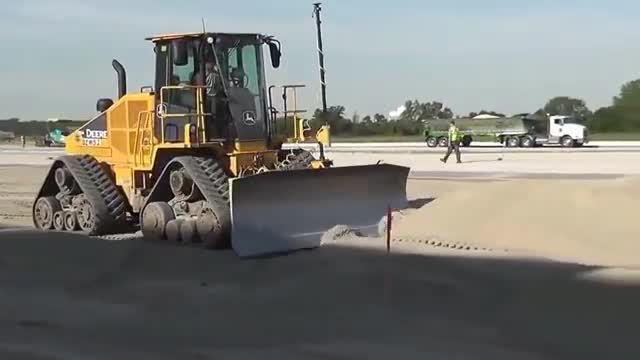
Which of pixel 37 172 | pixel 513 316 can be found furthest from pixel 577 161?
pixel 513 316

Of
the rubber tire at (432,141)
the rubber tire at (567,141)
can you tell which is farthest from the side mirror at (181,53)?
the rubber tire at (432,141)

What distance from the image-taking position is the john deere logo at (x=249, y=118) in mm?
16453

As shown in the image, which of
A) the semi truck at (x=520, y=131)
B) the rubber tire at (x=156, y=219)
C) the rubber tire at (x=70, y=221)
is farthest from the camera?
the semi truck at (x=520, y=131)

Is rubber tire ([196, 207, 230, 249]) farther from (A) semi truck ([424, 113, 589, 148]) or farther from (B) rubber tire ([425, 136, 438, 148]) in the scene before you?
(B) rubber tire ([425, 136, 438, 148])

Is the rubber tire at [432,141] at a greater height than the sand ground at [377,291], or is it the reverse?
the sand ground at [377,291]

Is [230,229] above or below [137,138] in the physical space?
below

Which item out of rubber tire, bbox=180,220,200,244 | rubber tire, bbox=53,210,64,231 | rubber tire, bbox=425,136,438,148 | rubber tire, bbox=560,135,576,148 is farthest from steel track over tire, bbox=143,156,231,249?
rubber tire, bbox=425,136,438,148

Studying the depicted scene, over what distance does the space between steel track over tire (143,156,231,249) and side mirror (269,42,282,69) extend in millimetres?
1955

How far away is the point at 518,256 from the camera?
13.7 metres

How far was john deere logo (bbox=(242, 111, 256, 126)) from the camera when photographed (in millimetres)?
16453

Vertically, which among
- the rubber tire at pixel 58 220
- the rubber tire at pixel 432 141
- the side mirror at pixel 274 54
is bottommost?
the rubber tire at pixel 432 141

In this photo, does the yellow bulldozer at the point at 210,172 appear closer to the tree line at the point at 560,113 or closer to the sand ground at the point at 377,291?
the sand ground at the point at 377,291

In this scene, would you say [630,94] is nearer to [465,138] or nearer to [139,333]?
[465,138]

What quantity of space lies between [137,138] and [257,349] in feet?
29.2
